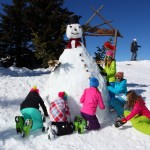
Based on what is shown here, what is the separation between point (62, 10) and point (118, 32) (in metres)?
9.17

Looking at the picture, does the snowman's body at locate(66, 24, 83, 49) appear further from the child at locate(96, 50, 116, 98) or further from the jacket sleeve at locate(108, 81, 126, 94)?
the jacket sleeve at locate(108, 81, 126, 94)

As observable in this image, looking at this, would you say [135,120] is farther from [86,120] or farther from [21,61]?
[21,61]

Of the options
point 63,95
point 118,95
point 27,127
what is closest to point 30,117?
point 27,127

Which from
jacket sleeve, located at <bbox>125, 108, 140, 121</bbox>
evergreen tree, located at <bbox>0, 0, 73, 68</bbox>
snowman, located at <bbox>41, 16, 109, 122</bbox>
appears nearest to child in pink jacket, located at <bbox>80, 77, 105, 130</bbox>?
snowman, located at <bbox>41, 16, 109, 122</bbox>

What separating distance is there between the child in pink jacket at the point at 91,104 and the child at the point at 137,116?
491 mm

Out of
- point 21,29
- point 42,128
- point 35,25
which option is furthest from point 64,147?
point 21,29

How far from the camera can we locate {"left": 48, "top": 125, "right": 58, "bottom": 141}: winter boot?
4.99 m

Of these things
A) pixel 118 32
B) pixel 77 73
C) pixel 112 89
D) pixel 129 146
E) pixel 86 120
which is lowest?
pixel 129 146

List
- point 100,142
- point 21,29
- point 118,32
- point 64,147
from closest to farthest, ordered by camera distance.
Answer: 1. point 64,147
2. point 100,142
3. point 118,32
4. point 21,29

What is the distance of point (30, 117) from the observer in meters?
5.37

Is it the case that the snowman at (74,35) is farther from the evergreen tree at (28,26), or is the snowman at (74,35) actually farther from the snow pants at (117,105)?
the evergreen tree at (28,26)

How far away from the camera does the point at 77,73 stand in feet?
20.1

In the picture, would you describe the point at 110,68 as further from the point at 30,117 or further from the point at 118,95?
the point at 30,117

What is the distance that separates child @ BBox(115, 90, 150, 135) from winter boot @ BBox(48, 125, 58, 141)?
52.3 inches
